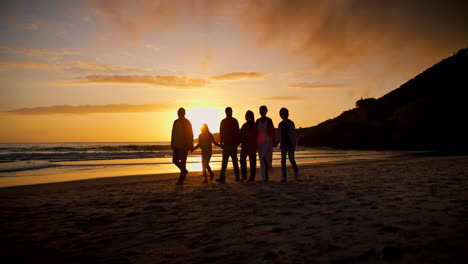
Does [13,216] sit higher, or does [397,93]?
[397,93]

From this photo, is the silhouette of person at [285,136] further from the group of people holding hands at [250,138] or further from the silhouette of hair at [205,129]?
the silhouette of hair at [205,129]

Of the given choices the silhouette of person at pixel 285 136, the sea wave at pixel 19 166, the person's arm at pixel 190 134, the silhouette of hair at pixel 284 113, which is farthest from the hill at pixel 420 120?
the sea wave at pixel 19 166

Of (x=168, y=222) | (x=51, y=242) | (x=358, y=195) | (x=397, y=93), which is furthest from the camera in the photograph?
(x=397, y=93)

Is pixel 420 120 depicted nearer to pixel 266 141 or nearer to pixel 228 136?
pixel 266 141

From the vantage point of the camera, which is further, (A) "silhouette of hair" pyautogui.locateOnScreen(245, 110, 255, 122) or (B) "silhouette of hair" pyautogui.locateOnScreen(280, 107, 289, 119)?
(A) "silhouette of hair" pyautogui.locateOnScreen(245, 110, 255, 122)

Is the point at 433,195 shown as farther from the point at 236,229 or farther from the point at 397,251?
the point at 236,229

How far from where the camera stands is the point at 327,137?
63219 millimetres

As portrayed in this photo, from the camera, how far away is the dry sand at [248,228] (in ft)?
9.42

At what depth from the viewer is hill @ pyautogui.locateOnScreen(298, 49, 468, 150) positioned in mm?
49156

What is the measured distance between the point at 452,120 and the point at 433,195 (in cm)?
5937

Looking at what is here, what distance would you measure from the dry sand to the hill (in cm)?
4485

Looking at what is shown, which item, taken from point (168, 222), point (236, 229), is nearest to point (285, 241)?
point (236, 229)

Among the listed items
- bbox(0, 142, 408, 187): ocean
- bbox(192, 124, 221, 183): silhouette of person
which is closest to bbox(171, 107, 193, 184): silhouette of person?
bbox(192, 124, 221, 183): silhouette of person

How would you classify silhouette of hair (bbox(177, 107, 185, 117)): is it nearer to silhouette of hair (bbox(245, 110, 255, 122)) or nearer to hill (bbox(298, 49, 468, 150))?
silhouette of hair (bbox(245, 110, 255, 122))
